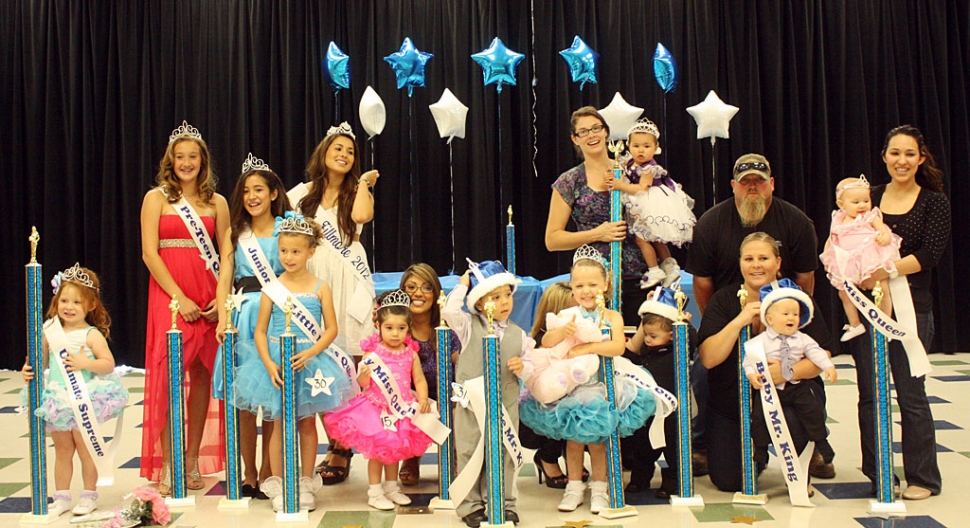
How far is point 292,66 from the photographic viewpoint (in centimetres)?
700

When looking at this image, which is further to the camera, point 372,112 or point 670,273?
point 372,112

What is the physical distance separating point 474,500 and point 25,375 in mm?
1593

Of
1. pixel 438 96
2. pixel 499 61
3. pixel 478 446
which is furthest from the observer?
pixel 438 96

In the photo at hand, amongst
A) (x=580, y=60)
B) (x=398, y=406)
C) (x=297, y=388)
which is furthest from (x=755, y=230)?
(x=580, y=60)

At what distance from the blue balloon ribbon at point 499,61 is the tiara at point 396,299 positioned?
11.3ft

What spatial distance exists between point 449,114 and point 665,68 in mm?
1595

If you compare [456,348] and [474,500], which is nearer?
[474,500]

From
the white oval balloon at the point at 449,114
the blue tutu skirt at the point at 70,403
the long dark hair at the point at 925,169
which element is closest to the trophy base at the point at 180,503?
the blue tutu skirt at the point at 70,403

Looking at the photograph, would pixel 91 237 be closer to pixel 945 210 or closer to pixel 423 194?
pixel 423 194

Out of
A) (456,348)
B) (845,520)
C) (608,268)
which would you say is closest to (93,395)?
(456,348)

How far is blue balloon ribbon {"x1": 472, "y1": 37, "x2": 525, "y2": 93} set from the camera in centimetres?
646

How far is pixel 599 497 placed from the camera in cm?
321

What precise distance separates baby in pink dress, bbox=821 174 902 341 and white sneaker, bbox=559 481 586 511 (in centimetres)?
107

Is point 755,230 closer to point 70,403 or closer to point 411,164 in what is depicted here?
point 70,403
